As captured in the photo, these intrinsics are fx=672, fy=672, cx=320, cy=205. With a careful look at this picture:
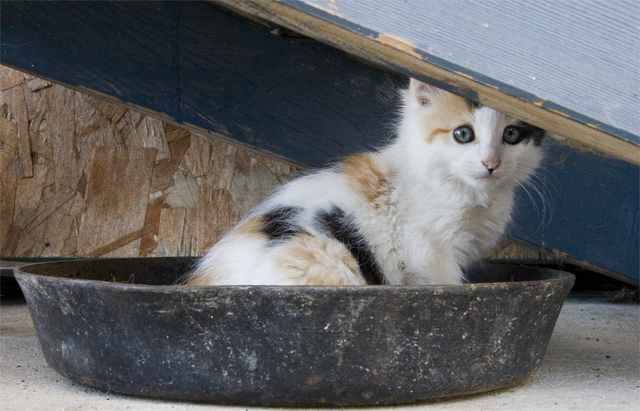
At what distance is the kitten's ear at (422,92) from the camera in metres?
1.79

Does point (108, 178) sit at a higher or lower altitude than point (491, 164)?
lower

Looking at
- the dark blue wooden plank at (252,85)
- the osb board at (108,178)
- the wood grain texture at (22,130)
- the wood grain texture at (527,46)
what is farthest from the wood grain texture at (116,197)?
→ the wood grain texture at (527,46)

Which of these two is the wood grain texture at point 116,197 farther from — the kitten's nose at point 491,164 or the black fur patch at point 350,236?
the kitten's nose at point 491,164

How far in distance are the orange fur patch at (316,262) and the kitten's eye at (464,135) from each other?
40 centimetres

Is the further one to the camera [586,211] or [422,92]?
[586,211]

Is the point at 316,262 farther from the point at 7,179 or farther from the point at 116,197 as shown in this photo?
the point at 7,179

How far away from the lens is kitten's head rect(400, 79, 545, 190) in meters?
1.62

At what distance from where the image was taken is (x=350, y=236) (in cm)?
164

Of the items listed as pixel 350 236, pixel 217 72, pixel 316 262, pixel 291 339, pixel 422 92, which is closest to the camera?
pixel 291 339

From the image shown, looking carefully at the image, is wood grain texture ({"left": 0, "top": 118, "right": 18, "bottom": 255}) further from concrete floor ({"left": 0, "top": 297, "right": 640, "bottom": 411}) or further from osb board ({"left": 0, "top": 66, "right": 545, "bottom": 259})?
concrete floor ({"left": 0, "top": 297, "right": 640, "bottom": 411})

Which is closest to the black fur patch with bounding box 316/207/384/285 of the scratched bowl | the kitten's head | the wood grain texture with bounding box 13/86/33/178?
the kitten's head

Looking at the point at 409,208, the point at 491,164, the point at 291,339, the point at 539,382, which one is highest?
the point at 491,164

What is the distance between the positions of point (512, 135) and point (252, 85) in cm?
100

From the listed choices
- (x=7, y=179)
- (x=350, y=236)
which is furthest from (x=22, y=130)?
(x=350, y=236)
